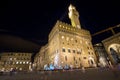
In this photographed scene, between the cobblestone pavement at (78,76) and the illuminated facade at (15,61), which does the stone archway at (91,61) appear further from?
the illuminated facade at (15,61)

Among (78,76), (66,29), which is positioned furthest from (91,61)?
(78,76)

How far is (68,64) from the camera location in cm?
3612

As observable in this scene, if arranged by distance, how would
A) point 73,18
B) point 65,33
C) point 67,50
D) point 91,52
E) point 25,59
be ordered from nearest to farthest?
point 67,50
point 65,33
point 91,52
point 73,18
point 25,59

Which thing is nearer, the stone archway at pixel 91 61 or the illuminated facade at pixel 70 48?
the illuminated facade at pixel 70 48

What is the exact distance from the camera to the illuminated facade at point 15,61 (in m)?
60.8

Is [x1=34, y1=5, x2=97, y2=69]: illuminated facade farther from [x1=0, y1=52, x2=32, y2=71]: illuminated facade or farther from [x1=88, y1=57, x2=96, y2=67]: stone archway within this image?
[x1=0, y1=52, x2=32, y2=71]: illuminated facade

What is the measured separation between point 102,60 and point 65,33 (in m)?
34.3

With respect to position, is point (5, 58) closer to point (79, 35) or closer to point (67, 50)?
point (67, 50)

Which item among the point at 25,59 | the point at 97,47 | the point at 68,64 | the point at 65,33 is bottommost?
the point at 68,64

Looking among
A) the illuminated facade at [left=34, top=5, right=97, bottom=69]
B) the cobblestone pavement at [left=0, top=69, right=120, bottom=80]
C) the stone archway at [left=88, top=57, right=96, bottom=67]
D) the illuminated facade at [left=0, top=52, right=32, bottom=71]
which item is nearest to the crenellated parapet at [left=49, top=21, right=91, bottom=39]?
the illuminated facade at [left=34, top=5, right=97, bottom=69]

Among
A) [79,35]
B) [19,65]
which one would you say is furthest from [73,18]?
[19,65]

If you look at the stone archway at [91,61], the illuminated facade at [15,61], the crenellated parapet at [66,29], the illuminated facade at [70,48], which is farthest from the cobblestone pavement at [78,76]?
the illuminated facade at [15,61]

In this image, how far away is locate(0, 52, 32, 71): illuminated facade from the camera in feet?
200

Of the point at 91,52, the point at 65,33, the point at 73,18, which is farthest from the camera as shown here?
the point at 73,18
